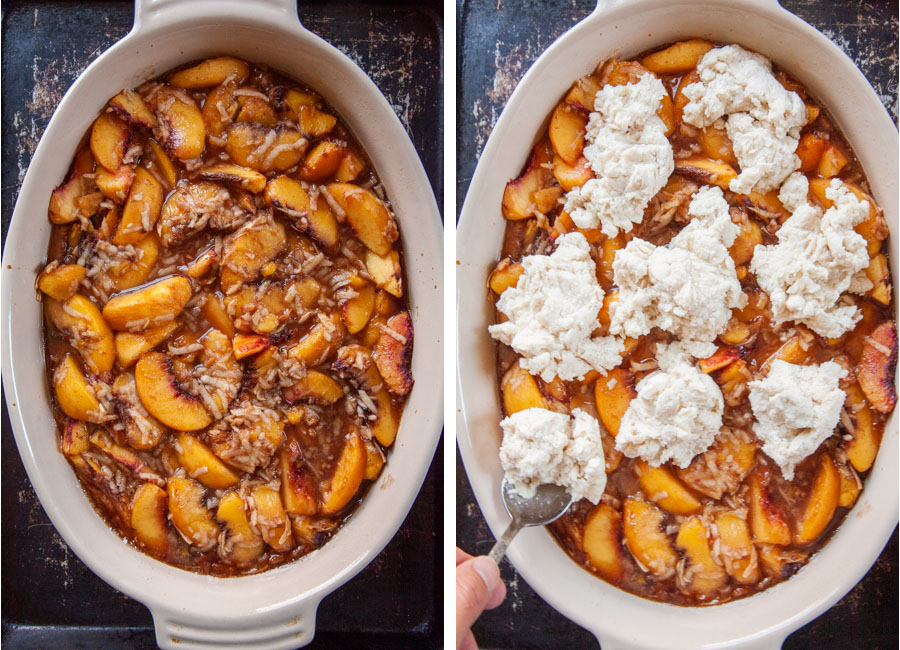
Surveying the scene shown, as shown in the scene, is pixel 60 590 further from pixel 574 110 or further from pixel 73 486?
pixel 574 110

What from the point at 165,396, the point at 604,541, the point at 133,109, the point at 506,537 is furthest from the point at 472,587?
the point at 133,109

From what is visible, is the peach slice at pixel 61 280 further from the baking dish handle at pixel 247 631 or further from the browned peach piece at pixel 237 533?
the baking dish handle at pixel 247 631

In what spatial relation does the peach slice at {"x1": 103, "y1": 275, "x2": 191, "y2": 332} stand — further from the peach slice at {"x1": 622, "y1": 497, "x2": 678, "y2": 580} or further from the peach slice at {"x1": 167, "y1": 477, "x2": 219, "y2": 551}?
the peach slice at {"x1": 622, "y1": 497, "x2": 678, "y2": 580}

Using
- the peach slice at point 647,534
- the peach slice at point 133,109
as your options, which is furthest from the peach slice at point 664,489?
the peach slice at point 133,109

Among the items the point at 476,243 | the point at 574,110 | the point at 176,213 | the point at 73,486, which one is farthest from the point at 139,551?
the point at 574,110

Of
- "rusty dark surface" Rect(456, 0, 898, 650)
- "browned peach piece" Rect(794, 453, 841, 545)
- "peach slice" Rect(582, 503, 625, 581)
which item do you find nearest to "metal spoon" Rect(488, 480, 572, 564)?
"peach slice" Rect(582, 503, 625, 581)

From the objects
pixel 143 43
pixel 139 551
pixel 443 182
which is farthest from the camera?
pixel 443 182
